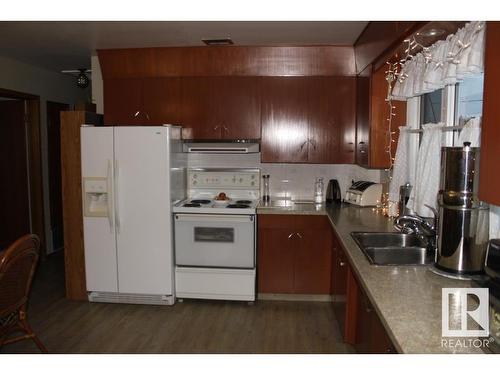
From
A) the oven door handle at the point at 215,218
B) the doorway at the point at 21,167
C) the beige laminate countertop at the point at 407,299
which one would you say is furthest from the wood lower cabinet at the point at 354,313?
the doorway at the point at 21,167

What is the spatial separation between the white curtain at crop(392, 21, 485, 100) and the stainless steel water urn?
41 cm

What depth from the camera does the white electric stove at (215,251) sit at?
3668 millimetres

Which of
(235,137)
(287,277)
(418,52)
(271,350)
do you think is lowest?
(271,350)

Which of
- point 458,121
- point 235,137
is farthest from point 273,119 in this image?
point 458,121

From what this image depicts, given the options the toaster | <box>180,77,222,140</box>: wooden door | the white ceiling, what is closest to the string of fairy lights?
the toaster

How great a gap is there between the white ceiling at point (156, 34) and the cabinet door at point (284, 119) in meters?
0.37

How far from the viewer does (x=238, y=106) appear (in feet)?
13.0

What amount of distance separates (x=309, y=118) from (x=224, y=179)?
104 centimetres

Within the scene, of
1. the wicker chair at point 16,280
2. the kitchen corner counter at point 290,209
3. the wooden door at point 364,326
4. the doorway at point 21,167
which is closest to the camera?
the wooden door at point 364,326

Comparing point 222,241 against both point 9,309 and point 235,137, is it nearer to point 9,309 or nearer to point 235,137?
point 235,137

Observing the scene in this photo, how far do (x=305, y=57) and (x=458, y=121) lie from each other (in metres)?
1.67

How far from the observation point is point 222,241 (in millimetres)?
3705

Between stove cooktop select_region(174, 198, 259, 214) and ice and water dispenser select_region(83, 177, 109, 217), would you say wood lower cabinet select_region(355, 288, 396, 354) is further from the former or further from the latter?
ice and water dispenser select_region(83, 177, 109, 217)

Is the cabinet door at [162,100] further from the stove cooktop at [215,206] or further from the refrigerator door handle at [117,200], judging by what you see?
the stove cooktop at [215,206]
